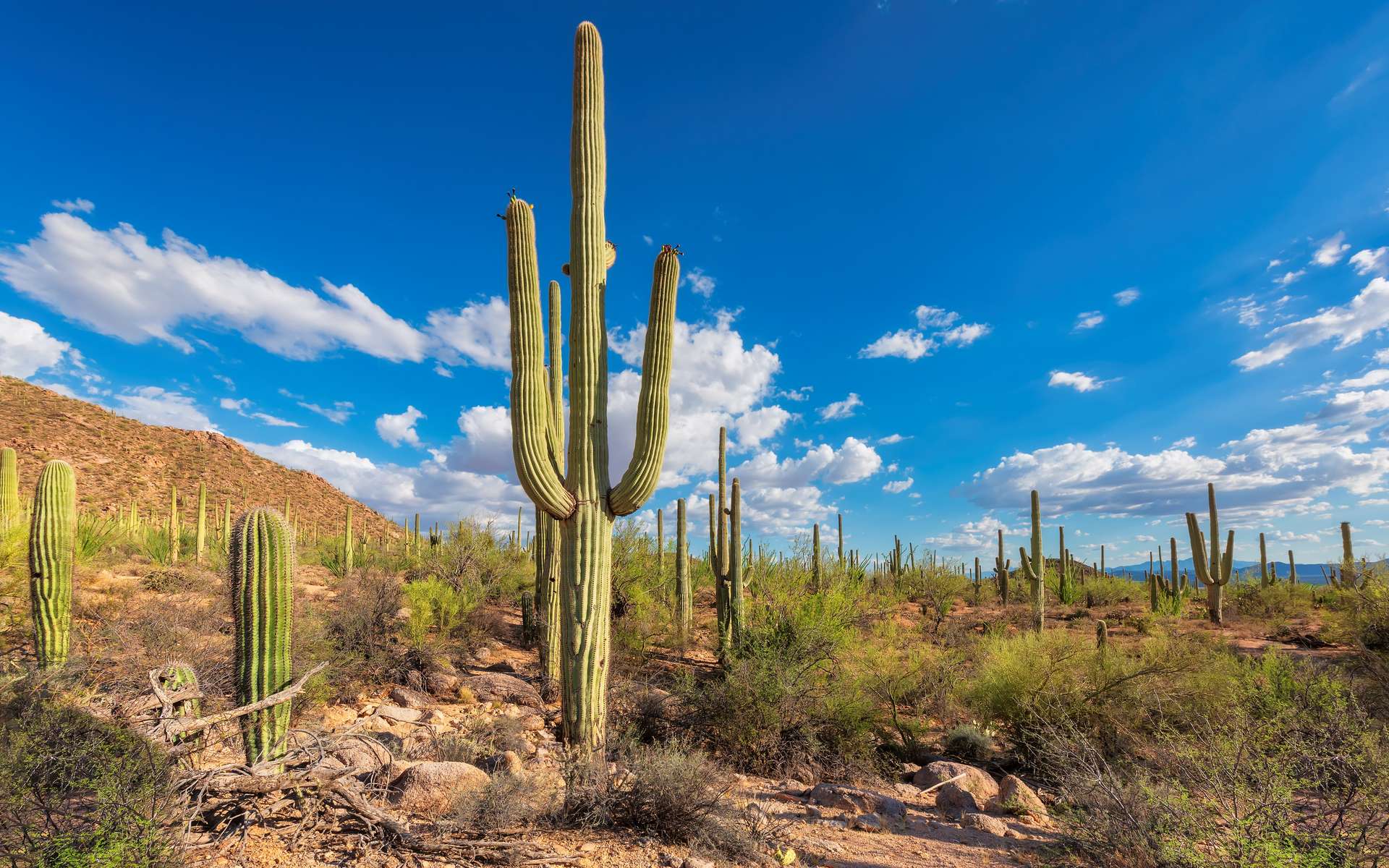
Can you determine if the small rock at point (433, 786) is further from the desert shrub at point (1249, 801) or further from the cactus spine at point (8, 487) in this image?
the cactus spine at point (8, 487)

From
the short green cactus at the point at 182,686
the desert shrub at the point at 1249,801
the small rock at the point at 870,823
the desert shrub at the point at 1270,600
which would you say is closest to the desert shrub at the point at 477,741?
the short green cactus at the point at 182,686

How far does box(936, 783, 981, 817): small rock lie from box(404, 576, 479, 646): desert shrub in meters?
7.40

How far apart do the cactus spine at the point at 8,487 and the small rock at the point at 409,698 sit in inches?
308

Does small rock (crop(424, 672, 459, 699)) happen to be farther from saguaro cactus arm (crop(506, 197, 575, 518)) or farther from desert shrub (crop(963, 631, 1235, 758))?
desert shrub (crop(963, 631, 1235, 758))

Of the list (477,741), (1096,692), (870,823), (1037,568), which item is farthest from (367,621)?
(1037,568)

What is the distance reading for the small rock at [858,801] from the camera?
19.5ft

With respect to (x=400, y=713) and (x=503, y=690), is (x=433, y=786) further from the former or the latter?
(x=503, y=690)

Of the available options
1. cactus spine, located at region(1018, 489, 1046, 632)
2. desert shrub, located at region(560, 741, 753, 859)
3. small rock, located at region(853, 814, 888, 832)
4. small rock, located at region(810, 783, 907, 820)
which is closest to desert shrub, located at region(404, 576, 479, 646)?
desert shrub, located at region(560, 741, 753, 859)

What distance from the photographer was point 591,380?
20.5 ft

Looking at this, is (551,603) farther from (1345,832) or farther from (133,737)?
(1345,832)

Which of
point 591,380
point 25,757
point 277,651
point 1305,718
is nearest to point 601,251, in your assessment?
point 591,380

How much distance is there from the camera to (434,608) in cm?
1124

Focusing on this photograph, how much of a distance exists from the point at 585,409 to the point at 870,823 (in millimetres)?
4442

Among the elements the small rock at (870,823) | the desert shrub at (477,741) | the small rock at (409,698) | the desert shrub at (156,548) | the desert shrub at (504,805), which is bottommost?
the small rock at (870,823)
